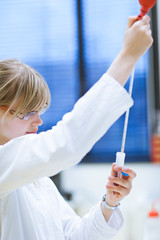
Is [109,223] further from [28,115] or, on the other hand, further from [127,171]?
[28,115]

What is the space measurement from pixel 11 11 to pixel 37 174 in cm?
277

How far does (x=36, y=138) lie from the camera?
2.42 feet

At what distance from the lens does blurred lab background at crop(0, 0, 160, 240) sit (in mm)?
2951

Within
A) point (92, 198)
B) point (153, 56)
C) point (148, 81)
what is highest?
point (153, 56)

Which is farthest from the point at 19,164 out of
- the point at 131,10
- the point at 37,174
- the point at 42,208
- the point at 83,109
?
the point at 131,10

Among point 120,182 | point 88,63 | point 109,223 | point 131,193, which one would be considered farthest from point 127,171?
point 88,63

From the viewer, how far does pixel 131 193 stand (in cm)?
283

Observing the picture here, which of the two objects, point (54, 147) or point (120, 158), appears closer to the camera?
point (54, 147)

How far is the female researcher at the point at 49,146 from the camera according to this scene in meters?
0.69

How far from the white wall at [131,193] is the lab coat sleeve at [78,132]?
191cm

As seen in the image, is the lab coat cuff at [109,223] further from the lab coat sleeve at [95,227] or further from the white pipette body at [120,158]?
the white pipette body at [120,158]

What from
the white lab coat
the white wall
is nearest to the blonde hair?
the white lab coat

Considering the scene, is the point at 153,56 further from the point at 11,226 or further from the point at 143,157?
the point at 11,226

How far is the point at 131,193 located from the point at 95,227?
1849 mm
